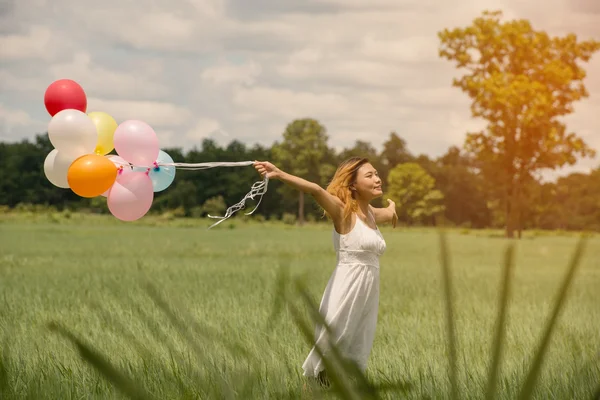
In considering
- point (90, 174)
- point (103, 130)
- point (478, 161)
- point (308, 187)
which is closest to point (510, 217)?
point (478, 161)

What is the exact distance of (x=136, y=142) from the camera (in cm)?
539

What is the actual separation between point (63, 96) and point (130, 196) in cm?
97

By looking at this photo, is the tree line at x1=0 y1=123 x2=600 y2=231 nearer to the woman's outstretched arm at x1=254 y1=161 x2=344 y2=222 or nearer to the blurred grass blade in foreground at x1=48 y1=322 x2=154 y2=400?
the woman's outstretched arm at x1=254 y1=161 x2=344 y2=222

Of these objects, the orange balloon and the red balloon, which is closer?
the orange balloon

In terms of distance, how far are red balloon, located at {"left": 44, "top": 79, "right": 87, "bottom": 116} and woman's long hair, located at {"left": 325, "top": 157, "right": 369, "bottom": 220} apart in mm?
1921

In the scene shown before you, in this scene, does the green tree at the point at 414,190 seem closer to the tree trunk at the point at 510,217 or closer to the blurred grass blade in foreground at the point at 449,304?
the tree trunk at the point at 510,217

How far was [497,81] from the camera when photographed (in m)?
43.6

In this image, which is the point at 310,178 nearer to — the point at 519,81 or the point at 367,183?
the point at 519,81

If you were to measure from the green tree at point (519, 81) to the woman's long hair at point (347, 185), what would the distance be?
39.6 m

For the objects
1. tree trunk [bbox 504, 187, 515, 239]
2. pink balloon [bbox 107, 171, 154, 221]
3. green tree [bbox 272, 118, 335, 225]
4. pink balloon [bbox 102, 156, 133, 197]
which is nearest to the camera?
pink balloon [bbox 107, 171, 154, 221]

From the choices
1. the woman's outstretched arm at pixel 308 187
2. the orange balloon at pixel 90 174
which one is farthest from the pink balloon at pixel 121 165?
the woman's outstretched arm at pixel 308 187

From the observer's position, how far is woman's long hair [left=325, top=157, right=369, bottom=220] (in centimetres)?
559

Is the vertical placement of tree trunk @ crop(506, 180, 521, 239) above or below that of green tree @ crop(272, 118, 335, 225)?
below

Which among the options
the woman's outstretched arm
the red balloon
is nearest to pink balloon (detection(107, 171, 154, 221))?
the red balloon
